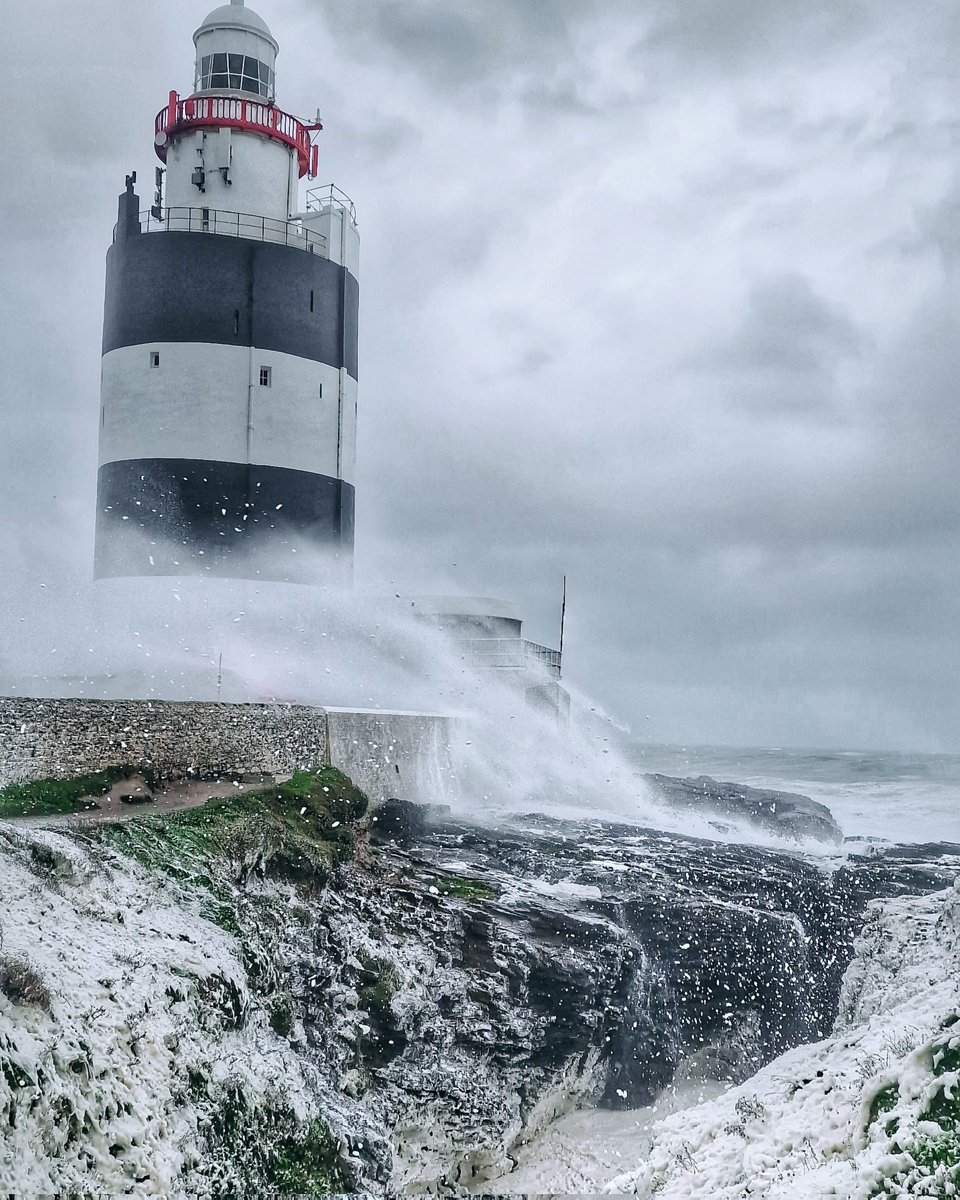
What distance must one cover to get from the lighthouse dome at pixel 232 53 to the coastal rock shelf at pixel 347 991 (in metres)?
11.0

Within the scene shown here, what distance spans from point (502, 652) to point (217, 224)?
8.86m

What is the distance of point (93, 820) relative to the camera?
8070mm

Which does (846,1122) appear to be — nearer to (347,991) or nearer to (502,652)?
(347,991)

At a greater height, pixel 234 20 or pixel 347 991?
pixel 234 20

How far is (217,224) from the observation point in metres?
15.4

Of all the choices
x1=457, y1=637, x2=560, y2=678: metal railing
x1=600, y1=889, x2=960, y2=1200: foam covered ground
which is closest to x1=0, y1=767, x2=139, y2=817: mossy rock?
x1=600, y1=889, x2=960, y2=1200: foam covered ground

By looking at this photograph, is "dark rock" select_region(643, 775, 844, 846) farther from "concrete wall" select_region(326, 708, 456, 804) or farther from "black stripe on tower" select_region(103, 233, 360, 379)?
"black stripe on tower" select_region(103, 233, 360, 379)

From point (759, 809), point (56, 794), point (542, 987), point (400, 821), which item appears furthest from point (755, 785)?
point (56, 794)

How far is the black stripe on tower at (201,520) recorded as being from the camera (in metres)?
14.8

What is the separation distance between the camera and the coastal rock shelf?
16.1 ft

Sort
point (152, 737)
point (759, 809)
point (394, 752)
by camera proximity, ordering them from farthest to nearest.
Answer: point (759, 809) < point (394, 752) < point (152, 737)

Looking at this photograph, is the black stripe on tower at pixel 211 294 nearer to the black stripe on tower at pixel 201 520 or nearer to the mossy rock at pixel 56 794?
the black stripe on tower at pixel 201 520

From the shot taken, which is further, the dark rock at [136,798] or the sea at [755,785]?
the dark rock at [136,798]

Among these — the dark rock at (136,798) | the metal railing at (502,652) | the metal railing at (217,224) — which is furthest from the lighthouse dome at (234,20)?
the dark rock at (136,798)
